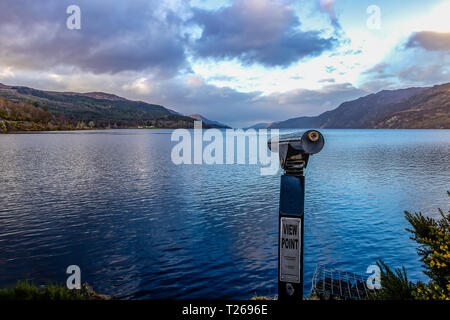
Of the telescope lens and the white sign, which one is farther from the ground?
the telescope lens

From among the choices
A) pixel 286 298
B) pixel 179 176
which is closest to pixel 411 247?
pixel 286 298

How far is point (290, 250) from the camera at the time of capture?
4039 millimetres

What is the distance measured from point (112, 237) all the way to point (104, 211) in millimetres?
6733

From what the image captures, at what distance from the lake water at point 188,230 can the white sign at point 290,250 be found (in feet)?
31.0

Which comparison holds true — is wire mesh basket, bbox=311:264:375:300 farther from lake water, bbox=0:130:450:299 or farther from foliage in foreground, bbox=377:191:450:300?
foliage in foreground, bbox=377:191:450:300

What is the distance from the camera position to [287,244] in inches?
159

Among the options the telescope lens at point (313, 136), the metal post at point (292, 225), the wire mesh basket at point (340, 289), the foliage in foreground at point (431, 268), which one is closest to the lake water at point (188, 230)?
the wire mesh basket at point (340, 289)

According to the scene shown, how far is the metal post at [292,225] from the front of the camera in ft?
12.9

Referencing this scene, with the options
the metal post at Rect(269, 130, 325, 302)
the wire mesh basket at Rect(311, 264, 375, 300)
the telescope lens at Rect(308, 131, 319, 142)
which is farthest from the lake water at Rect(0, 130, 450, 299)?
the telescope lens at Rect(308, 131, 319, 142)

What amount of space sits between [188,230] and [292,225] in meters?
17.6

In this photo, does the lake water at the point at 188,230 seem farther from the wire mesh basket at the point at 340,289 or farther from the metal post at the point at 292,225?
the metal post at the point at 292,225

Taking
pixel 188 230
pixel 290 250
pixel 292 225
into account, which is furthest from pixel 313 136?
pixel 188 230

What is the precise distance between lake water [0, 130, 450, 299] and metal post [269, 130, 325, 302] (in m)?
9.40

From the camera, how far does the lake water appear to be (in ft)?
46.4
